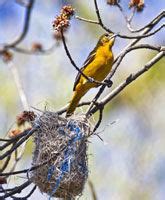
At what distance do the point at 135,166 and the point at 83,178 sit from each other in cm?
278

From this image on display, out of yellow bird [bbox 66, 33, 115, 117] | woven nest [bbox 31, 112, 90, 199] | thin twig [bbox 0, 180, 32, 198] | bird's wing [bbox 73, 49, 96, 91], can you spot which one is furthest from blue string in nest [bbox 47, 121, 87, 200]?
bird's wing [bbox 73, 49, 96, 91]

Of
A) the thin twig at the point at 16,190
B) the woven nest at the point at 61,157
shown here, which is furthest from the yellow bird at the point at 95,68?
the thin twig at the point at 16,190

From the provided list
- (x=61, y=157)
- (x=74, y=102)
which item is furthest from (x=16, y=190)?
(x=74, y=102)

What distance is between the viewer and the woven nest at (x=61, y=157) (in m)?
4.18

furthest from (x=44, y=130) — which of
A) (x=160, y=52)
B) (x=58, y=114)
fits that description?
(x=160, y=52)

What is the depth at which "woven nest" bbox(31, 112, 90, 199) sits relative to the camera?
4.18 metres

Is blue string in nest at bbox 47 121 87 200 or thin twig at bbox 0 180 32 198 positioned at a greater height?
blue string in nest at bbox 47 121 87 200

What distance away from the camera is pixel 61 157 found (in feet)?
13.8

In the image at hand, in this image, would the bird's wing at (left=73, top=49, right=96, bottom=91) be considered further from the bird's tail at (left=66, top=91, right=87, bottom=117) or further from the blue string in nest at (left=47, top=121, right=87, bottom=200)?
the blue string in nest at (left=47, top=121, right=87, bottom=200)

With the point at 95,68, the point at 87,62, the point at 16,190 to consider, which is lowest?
the point at 16,190

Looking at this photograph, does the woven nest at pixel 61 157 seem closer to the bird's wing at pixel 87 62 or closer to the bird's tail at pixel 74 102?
the bird's tail at pixel 74 102

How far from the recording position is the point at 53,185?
4.19m

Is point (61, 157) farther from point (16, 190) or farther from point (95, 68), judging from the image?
point (95, 68)

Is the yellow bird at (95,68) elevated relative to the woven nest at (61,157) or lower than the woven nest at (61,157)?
elevated
